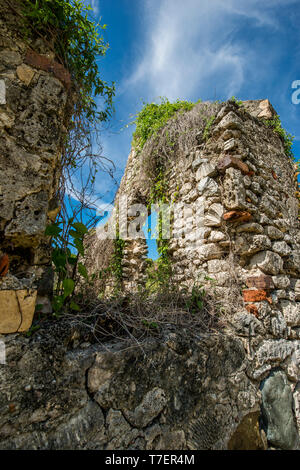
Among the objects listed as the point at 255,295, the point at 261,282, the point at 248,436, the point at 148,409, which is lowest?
the point at 248,436

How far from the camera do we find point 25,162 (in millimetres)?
1295

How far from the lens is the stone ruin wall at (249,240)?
2145 millimetres

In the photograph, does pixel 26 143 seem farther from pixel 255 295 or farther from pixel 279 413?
pixel 279 413

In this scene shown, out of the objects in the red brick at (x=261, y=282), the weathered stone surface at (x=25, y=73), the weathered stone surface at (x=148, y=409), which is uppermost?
the weathered stone surface at (x=25, y=73)

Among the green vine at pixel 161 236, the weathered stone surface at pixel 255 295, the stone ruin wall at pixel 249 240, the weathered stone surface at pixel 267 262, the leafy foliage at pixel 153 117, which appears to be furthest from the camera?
the leafy foliage at pixel 153 117

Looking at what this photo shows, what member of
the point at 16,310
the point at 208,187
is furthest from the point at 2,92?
the point at 208,187

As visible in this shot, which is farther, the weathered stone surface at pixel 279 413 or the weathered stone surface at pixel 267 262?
the weathered stone surface at pixel 267 262

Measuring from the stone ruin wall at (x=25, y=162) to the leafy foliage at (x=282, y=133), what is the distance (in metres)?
3.35

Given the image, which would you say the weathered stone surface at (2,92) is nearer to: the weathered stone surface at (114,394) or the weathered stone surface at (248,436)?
the weathered stone surface at (114,394)

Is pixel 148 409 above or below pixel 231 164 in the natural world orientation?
below

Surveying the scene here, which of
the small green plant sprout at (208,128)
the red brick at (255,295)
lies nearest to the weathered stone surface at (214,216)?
the red brick at (255,295)

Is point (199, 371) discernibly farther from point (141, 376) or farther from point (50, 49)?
point (50, 49)

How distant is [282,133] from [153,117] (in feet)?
6.85

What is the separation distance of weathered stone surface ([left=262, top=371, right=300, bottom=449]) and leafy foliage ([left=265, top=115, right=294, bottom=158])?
131 inches
